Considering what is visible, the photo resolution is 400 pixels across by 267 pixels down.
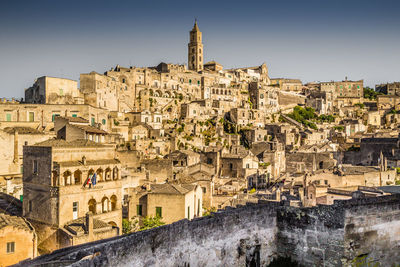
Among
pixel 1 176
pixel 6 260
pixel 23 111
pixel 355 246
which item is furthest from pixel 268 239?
pixel 23 111

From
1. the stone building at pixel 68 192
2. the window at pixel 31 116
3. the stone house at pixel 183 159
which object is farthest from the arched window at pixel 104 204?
the window at pixel 31 116

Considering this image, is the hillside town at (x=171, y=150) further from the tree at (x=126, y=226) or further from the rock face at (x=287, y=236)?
the rock face at (x=287, y=236)

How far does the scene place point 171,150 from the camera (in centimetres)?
5634

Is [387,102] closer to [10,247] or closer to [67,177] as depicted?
[67,177]

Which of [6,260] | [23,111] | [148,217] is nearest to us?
[6,260]

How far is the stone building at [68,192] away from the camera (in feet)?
66.9

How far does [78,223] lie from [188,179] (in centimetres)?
1908

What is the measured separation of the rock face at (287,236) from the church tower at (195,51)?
9313 cm

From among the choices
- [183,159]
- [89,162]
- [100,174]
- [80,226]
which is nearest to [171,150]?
[183,159]

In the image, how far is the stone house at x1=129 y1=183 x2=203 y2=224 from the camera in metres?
28.0

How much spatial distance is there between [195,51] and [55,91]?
5808 cm

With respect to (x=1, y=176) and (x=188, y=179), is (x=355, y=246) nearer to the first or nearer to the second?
(x=188, y=179)

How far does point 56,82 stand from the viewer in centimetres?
5291

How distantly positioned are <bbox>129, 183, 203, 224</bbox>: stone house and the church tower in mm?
77477
